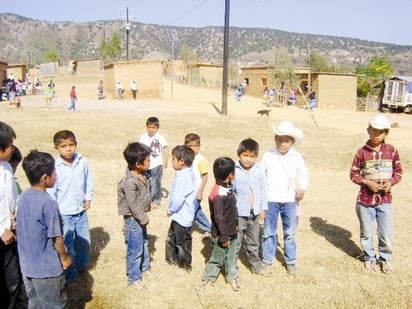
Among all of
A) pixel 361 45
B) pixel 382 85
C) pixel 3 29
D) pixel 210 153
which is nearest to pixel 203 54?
pixel 361 45

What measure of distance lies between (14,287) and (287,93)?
32.2m

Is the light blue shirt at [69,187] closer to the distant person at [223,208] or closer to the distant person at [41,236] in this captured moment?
the distant person at [41,236]

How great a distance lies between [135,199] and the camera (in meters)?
3.79

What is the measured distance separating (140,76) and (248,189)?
24787mm

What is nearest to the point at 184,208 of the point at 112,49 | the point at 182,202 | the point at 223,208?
the point at 182,202

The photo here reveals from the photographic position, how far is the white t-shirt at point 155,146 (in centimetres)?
640

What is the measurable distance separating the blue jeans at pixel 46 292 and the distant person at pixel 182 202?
1.50m

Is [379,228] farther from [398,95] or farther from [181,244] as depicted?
[398,95]

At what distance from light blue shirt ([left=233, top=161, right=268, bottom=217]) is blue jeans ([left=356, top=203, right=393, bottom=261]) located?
1263 millimetres

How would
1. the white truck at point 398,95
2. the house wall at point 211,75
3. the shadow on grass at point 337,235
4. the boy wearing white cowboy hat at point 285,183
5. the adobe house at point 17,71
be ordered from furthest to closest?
the house wall at point 211,75 < the adobe house at point 17,71 < the white truck at point 398,95 < the shadow on grass at point 337,235 < the boy wearing white cowboy hat at point 285,183

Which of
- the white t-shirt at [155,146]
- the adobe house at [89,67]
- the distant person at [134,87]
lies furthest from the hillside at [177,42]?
the white t-shirt at [155,146]

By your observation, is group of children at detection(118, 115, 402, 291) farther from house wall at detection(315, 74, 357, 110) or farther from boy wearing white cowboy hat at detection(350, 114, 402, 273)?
house wall at detection(315, 74, 357, 110)

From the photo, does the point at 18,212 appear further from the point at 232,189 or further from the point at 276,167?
the point at 276,167

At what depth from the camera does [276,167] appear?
4.45 metres
